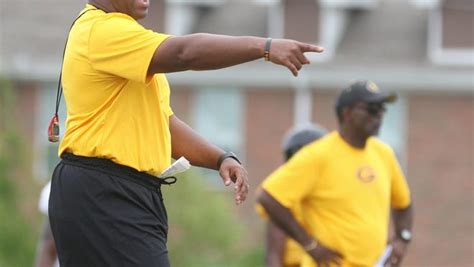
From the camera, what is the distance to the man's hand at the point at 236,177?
5418 mm

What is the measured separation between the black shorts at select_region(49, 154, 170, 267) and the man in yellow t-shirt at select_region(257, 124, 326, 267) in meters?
3.43

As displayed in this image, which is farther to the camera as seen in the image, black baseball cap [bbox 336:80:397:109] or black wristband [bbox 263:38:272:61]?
black baseball cap [bbox 336:80:397:109]

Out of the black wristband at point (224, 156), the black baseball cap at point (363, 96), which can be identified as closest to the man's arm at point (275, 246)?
the black baseball cap at point (363, 96)

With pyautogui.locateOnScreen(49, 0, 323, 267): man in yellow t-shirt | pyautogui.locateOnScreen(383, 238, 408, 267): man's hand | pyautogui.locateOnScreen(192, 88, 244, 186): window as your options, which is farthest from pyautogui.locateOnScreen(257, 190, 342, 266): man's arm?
pyautogui.locateOnScreen(192, 88, 244, 186): window

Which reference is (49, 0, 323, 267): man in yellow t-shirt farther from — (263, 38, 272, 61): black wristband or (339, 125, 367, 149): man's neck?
(339, 125, 367, 149): man's neck

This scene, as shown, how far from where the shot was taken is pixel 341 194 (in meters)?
8.49

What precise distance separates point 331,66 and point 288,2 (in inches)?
61.3

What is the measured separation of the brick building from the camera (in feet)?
86.7

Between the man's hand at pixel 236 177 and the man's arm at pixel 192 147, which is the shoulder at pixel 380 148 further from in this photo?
the man's hand at pixel 236 177

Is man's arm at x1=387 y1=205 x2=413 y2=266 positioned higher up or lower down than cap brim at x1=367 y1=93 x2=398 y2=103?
lower down

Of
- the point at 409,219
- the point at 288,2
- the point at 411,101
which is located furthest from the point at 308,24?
the point at 409,219

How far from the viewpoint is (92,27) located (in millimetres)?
5305

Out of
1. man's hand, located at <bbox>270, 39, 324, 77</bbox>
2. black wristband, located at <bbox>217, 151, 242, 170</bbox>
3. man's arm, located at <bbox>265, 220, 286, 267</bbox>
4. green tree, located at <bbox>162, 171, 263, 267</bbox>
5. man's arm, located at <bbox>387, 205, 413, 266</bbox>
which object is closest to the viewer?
man's hand, located at <bbox>270, 39, 324, 77</bbox>

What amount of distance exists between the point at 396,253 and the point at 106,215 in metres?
3.75
